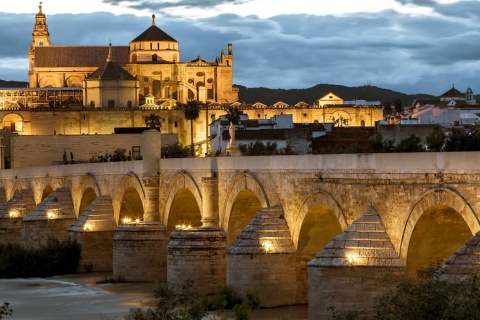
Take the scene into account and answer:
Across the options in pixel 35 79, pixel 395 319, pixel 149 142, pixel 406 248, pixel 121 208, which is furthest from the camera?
pixel 35 79

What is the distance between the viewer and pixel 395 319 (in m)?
14.6

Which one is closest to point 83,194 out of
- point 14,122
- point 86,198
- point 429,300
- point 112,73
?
point 86,198

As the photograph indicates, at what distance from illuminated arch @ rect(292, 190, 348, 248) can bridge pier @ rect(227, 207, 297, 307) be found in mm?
330

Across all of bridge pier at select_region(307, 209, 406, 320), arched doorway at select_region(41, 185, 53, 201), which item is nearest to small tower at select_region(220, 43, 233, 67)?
arched doorway at select_region(41, 185, 53, 201)

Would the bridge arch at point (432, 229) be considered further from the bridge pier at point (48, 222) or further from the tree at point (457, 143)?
the tree at point (457, 143)

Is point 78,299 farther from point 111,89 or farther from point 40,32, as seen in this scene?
point 40,32

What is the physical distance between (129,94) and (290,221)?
7904cm

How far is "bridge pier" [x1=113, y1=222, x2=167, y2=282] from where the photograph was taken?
1280 inches

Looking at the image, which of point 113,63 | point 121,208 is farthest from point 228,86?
point 121,208

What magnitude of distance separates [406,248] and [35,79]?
314 ft

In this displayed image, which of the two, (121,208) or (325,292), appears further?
(121,208)

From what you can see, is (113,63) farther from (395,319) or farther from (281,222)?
(395,319)

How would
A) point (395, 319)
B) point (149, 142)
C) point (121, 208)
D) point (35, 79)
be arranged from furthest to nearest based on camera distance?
point (35, 79) < point (121, 208) < point (149, 142) < point (395, 319)

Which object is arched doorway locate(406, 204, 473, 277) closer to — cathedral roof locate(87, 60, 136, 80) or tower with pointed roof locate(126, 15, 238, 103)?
cathedral roof locate(87, 60, 136, 80)
